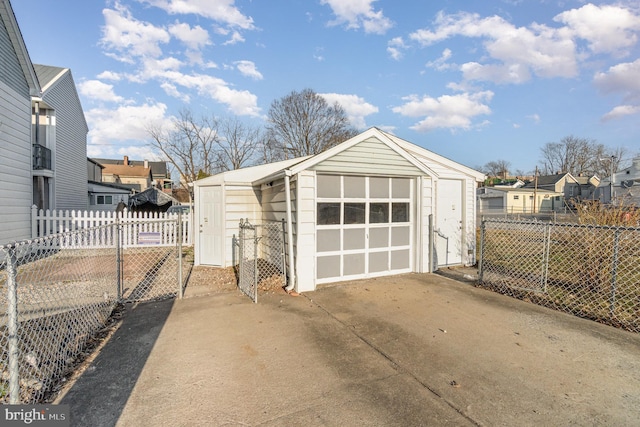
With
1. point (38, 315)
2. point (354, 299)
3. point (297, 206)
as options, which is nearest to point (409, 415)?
point (354, 299)

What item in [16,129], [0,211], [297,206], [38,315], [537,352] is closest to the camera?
[537,352]

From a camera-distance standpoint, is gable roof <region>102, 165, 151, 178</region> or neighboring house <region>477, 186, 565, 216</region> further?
gable roof <region>102, 165, 151, 178</region>

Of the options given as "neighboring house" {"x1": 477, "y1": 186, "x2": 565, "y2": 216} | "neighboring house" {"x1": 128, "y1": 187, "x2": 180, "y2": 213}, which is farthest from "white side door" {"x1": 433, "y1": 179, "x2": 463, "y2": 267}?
"neighboring house" {"x1": 477, "y1": 186, "x2": 565, "y2": 216}

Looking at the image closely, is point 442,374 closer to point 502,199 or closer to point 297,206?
point 297,206

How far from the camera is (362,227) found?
648 cm

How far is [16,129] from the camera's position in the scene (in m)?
8.71

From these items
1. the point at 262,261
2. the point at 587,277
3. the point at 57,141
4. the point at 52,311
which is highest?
the point at 57,141

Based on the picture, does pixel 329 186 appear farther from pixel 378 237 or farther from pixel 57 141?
pixel 57 141

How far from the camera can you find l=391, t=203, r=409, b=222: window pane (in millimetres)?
6867

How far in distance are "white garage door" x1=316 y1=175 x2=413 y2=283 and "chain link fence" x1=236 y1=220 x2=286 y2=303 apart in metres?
0.95

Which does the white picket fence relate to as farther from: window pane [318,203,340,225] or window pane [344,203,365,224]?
window pane [344,203,365,224]

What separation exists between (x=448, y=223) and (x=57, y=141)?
16.1m

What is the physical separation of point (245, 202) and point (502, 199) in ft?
133

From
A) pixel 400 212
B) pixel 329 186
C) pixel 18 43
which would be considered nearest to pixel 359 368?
pixel 329 186
